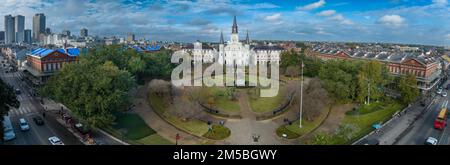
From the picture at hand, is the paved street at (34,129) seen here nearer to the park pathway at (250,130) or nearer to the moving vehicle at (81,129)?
the moving vehicle at (81,129)

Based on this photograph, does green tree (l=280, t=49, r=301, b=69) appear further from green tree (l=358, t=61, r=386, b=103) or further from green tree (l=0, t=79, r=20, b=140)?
green tree (l=0, t=79, r=20, b=140)

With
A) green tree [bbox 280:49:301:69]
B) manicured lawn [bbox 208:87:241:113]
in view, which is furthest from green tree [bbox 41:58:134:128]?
green tree [bbox 280:49:301:69]

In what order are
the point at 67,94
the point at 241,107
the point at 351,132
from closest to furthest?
the point at 351,132
the point at 67,94
the point at 241,107

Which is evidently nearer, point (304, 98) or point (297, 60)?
point (304, 98)

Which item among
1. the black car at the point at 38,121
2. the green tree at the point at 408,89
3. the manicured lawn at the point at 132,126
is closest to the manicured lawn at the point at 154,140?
the manicured lawn at the point at 132,126

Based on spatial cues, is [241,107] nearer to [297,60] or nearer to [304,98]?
[304,98]

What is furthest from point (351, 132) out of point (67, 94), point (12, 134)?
point (12, 134)
